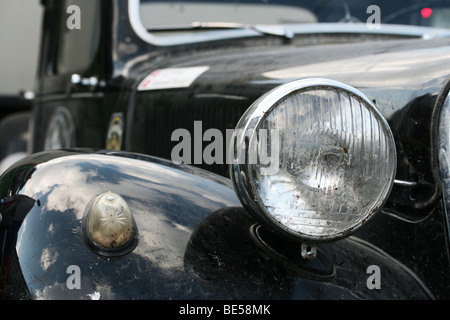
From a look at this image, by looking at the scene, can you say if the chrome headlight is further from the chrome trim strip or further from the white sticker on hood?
the chrome trim strip

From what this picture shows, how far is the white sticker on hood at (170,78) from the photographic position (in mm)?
2146

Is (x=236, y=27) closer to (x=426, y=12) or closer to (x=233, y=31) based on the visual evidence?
(x=233, y=31)

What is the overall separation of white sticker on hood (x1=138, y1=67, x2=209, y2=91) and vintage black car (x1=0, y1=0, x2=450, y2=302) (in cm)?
7

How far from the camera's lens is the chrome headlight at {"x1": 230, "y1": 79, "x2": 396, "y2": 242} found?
48.4 inches

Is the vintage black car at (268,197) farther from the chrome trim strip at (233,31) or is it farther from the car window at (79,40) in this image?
the car window at (79,40)

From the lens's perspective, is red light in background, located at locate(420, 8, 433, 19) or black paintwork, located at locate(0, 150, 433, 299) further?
red light in background, located at locate(420, 8, 433, 19)

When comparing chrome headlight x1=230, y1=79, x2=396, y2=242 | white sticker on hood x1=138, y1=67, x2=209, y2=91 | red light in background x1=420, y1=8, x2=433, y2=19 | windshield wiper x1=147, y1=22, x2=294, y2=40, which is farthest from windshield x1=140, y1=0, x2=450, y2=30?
chrome headlight x1=230, y1=79, x2=396, y2=242

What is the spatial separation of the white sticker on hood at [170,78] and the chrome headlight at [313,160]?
35.8 inches

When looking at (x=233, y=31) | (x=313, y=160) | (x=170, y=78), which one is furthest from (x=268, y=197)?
(x=233, y=31)

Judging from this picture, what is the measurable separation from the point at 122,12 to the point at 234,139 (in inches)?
57.1

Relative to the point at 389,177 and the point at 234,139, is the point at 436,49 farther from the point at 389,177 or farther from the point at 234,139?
the point at 234,139

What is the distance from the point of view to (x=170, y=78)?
7.31 ft

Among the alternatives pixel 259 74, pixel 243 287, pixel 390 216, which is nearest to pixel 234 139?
pixel 243 287

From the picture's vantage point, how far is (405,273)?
1.48 meters
